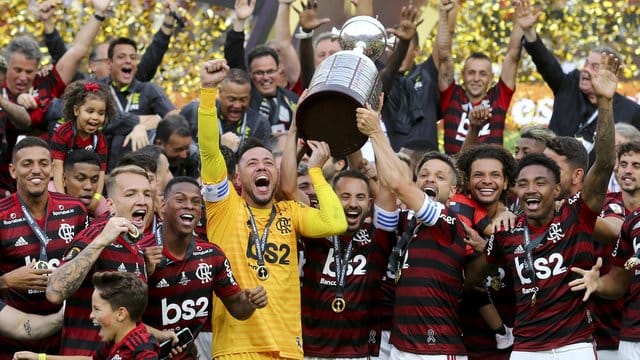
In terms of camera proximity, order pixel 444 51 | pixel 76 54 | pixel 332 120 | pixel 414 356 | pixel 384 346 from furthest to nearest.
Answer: pixel 444 51
pixel 76 54
pixel 384 346
pixel 414 356
pixel 332 120

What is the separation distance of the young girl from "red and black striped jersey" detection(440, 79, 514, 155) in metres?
3.33

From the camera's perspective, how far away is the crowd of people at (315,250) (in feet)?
28.3

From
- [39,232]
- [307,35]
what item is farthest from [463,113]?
[39,232]

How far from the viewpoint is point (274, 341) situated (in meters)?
8.97

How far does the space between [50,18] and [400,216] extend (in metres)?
4.49

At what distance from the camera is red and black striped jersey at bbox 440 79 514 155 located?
12062 mm

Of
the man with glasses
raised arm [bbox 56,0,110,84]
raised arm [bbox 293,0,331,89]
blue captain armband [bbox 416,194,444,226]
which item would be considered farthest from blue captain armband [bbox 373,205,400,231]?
raised arm [bbox 56,0,110,84]

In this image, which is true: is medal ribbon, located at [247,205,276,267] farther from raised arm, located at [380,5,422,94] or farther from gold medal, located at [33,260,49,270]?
raised arm, located at [380,5,422,94]

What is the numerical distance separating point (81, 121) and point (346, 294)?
2.69 meters

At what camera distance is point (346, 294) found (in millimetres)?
9523

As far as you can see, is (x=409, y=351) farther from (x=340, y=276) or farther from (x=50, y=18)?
(x=50, y=18)

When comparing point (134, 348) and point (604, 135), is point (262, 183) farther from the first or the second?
point (604, 135)

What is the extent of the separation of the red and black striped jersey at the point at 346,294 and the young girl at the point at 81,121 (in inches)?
78.8

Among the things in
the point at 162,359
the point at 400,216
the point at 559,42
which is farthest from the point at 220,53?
the point at 162,359
